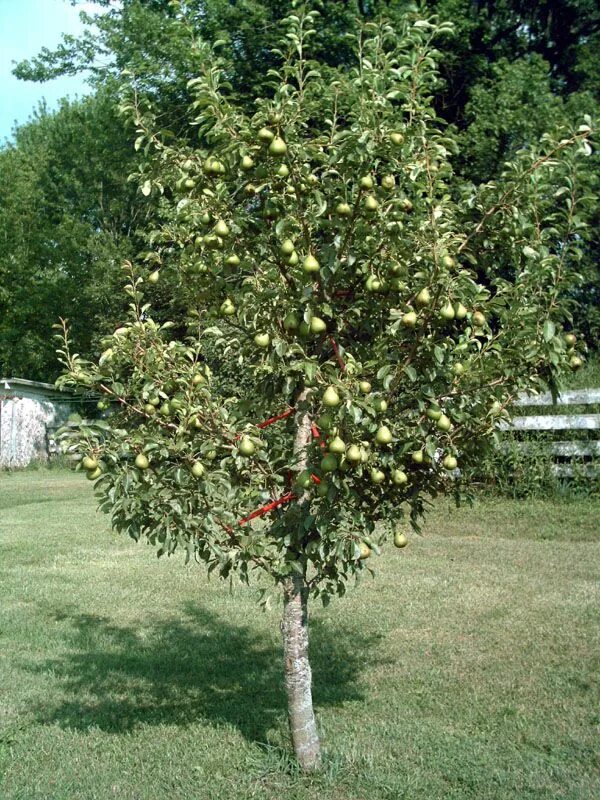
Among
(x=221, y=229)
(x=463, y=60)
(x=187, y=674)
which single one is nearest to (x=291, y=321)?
(x=221, y=229)

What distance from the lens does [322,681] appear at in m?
5.33

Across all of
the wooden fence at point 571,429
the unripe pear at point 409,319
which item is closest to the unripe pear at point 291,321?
the unripe pear at point 409,319

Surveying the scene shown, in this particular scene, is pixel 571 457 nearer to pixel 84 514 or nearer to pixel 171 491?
pixel 84 514

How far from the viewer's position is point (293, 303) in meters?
3.68

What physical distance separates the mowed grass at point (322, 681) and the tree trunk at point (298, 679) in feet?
0.36

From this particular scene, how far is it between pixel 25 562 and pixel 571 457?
6392mm

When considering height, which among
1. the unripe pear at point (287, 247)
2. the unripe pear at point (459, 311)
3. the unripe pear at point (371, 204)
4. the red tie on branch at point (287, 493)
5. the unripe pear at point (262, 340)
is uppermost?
the unripe pear at point (371, 204)

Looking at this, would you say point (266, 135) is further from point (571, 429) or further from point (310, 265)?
point (571, 429)

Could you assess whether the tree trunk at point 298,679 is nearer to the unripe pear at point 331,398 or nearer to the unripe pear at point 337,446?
the unripe pear at point 337,446

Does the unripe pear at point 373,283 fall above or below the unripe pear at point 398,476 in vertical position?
above

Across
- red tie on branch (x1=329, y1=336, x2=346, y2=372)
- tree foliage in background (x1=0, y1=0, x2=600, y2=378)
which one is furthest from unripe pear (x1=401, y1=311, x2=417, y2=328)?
tree foliage in background (x1=0, y1=0, x2=600, y2=378)

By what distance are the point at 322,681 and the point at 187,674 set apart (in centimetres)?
83

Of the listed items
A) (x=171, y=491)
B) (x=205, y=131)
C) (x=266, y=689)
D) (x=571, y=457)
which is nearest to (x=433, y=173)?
(x=205, y=131)

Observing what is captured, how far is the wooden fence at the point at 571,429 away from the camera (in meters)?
10.8
